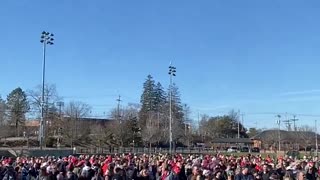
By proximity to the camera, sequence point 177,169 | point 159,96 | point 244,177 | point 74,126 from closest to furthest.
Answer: point 244,177, point 177,169, point 74,126, point 159,96

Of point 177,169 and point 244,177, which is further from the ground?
point 177,169

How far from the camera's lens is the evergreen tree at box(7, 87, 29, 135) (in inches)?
3718

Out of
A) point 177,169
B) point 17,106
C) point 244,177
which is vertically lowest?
point 244,177

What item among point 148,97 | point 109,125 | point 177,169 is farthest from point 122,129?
point 177,169

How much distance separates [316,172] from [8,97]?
94.7m

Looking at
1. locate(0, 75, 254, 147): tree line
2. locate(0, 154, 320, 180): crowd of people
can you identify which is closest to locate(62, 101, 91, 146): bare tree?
locate(0, 75, 254, 147): tree line

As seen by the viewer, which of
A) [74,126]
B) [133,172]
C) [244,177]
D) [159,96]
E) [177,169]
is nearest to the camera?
[244,177]

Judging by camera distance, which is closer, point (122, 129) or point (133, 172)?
point (133, 172)

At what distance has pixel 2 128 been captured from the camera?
8406cm

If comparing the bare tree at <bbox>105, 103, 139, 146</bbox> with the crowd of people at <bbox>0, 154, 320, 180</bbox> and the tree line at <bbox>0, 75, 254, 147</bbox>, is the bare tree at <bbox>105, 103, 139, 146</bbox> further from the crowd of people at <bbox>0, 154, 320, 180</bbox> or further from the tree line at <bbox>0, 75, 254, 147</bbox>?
the crowd of people at <bbox>0, 154, 320, 180</bbox>

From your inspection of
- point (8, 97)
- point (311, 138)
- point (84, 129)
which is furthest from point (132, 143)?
point (311, 138)

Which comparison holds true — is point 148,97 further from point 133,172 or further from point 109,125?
point 133,172

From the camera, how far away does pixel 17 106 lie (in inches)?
4028

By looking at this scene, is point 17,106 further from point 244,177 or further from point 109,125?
point 244,177
